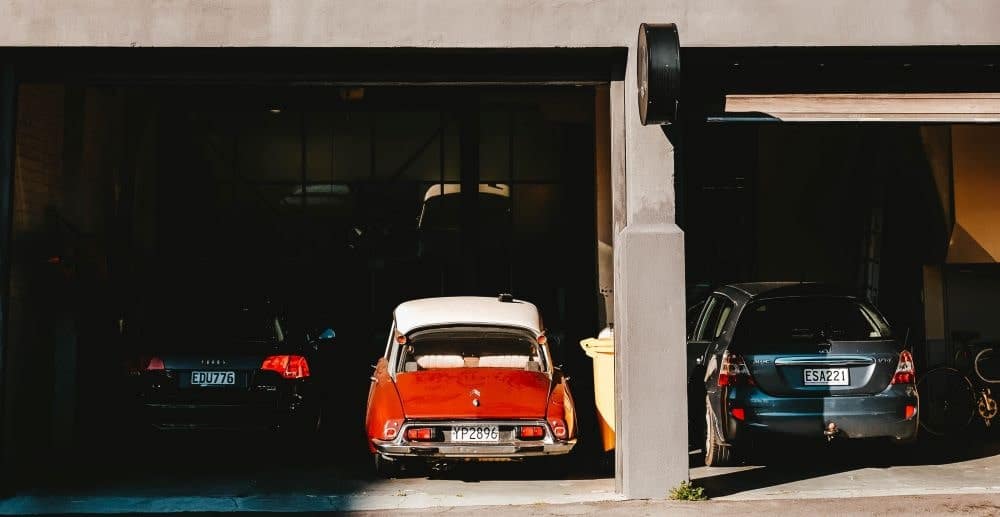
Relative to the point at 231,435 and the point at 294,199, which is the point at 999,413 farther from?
the point at 294,199

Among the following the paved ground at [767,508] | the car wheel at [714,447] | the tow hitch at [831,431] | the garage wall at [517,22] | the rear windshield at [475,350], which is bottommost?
the paved ground at [767,508]

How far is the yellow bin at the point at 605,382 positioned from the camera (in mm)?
10234

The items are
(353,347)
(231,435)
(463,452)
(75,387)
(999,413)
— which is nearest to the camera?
(463,452)

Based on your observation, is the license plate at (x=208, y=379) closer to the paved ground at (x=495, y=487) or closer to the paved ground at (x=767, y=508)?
the paved ground at (x=495, y=487)

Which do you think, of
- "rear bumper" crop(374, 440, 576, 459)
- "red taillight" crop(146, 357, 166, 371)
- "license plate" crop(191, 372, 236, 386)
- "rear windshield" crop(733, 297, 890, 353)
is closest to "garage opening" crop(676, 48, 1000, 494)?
"rear windshield" crop(733, 297, 890, 353)

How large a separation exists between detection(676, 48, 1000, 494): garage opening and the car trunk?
82 centimetres

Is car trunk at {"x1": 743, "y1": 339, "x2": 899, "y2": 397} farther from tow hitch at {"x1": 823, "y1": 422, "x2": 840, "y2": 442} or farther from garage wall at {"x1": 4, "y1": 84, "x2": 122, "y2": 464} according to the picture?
garage wall at {"x1": 4, "y1": 84, "x2": 122, "y2": 464}

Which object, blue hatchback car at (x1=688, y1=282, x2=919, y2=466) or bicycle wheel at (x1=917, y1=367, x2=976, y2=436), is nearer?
blue hatchback car at (x1=688, y1=282, x2=919, y2=466)

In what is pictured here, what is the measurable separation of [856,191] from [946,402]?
465 cm

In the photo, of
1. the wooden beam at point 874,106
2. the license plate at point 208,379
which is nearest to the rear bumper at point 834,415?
the wooden beam at point 874,106

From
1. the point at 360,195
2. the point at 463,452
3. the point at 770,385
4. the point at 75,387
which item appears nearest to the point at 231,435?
the point at 75,387

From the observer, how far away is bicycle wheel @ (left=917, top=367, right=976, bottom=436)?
12.6m

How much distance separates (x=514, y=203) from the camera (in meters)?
18.5

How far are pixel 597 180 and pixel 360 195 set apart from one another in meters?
4.56
